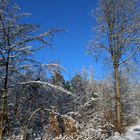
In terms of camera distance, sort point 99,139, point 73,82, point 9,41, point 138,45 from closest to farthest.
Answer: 1. point 9,41
2. point 99,139
3. point 138,45
4. point 73,82

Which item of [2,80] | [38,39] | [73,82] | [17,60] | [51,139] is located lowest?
[51,139]

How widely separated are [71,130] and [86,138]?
152cm

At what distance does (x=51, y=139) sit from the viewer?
12.5 meters

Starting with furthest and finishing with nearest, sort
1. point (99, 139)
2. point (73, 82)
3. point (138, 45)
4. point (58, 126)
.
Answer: point (73, 82), point (138, 45), point (99, 139), point (58, 126)

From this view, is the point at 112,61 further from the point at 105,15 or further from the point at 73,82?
the point at 73,82

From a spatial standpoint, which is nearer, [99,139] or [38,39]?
[38,39]

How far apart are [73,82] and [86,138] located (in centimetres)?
2450

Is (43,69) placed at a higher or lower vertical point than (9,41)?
lower

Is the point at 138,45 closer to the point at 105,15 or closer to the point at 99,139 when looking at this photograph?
the point at 105,15

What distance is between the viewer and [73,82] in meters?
38.0

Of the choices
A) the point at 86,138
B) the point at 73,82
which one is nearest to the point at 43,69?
the point at 86,138

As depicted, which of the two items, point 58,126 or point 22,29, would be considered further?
point 58,126

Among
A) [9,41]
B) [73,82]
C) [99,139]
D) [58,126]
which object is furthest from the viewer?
[73,82]

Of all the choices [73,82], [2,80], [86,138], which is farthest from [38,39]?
[73,82]
